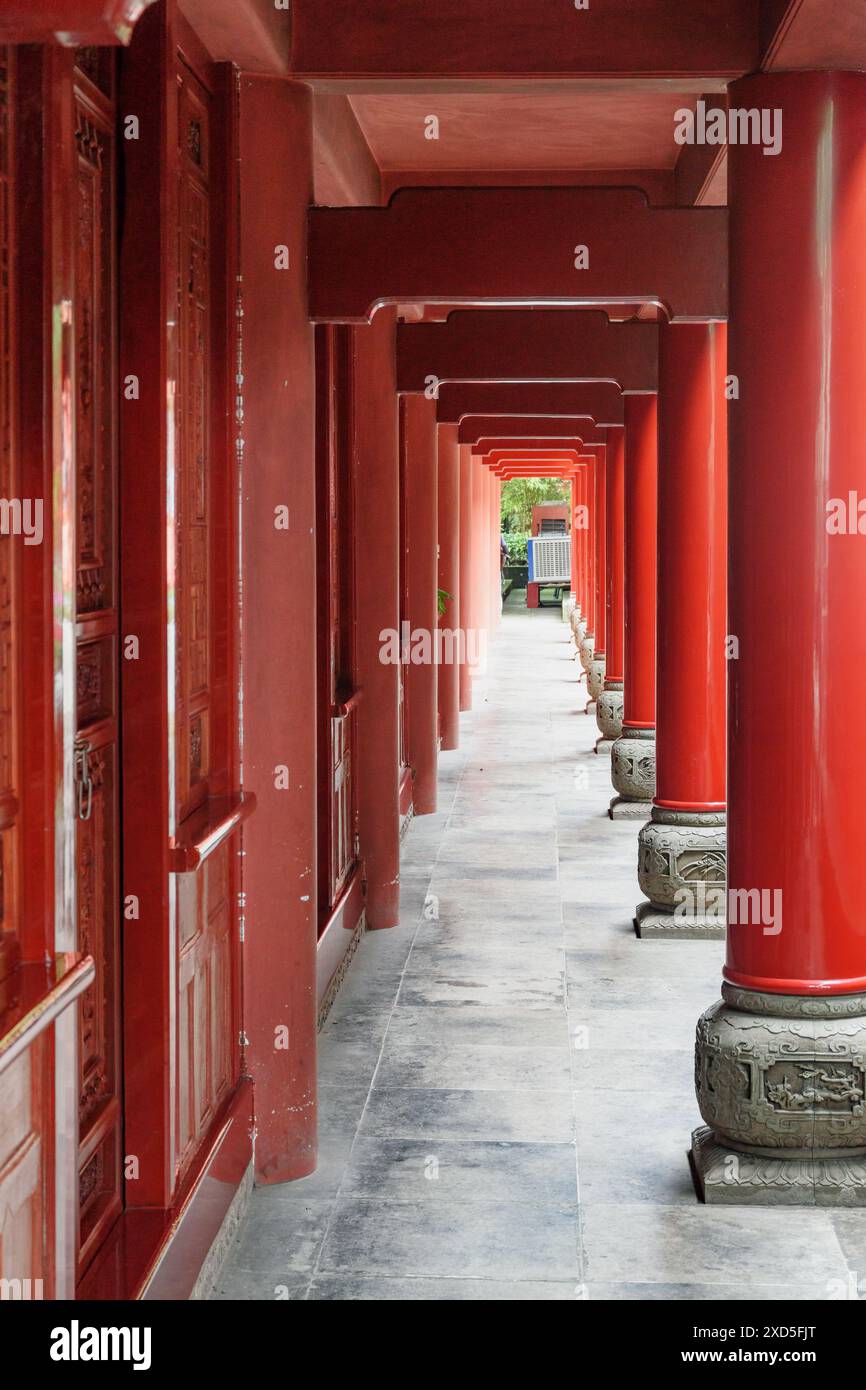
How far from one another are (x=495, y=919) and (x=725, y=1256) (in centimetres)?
386

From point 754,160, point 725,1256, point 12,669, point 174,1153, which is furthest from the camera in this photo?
point 754,160

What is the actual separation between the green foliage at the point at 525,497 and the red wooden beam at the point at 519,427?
32.2 meters

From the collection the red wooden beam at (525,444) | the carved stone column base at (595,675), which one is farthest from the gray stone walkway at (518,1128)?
the red wooden beam at (525,444)

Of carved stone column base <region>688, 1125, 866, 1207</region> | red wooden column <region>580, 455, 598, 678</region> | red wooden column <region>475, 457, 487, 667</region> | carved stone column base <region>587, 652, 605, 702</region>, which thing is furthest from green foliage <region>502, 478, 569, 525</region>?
carved stone column base <region>688, 1125, 866, 1207</region>

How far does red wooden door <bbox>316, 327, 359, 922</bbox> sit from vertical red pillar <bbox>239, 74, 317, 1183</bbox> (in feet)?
6.23

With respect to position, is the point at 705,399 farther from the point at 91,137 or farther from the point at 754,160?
the point at 91,137

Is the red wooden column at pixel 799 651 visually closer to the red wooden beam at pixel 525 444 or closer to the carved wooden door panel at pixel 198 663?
the carved wooden door panel at pixel 198 663

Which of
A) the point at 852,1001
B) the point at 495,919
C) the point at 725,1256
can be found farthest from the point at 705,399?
the point at 725,1256

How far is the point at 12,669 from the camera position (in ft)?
7.91

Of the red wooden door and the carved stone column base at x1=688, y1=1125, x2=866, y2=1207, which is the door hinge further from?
the red wooden door

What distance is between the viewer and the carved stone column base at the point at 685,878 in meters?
7.39

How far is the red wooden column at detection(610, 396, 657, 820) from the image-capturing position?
956 cm

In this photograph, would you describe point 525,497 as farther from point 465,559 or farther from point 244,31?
point 244,31

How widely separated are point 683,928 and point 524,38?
4361 millimetres
